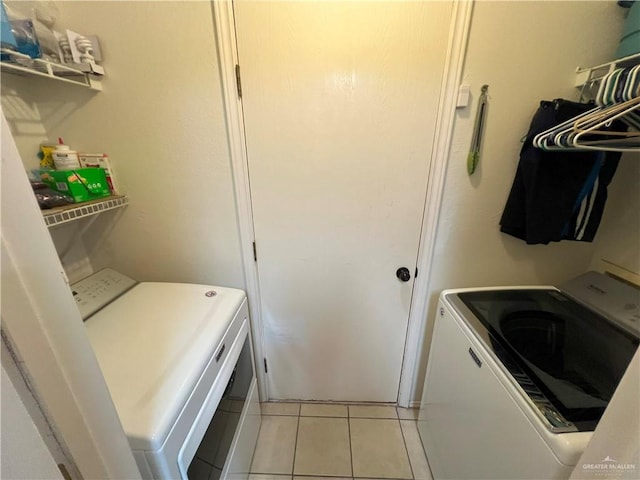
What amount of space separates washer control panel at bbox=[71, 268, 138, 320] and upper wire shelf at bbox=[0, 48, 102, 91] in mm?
772

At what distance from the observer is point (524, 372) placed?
822mm

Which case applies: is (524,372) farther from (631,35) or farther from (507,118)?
(631,35)

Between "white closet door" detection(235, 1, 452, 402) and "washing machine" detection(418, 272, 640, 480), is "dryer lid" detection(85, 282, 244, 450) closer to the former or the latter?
Result: "white closet door" detection(235, 1, 452, 402)

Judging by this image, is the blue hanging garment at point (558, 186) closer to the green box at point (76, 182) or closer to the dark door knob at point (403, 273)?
the dark door knob at point (403, 273)

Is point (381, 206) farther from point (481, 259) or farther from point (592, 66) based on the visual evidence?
point (592, 66)

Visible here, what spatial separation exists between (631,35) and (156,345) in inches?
74.5

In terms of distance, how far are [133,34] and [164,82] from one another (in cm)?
19

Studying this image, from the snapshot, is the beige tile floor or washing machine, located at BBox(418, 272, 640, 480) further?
the beige tile floor

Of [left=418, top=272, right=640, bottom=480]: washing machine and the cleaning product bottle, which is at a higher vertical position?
the cleaning product bottle

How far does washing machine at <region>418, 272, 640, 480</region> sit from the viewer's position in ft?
2.34

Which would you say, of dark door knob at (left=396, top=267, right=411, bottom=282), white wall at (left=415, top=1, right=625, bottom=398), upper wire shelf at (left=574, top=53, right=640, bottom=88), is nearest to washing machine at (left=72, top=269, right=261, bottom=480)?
dark door knob at (left=396, top=267, right=411, bottom=282)

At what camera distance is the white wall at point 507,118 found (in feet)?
3.23

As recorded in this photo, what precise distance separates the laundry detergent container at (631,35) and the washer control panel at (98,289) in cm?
213

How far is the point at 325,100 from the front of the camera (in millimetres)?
1096
